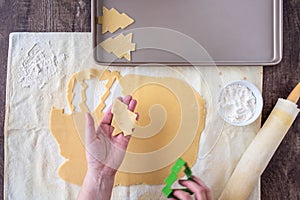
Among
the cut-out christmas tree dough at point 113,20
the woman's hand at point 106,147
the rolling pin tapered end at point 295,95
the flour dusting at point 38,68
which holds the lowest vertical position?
the woman's hand at point 106,147

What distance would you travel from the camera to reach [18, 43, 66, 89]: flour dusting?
84 centimetres

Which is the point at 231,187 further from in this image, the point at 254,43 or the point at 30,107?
the point at 30,107

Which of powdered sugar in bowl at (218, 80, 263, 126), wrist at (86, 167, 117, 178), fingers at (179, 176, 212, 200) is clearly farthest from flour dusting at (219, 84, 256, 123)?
wrist at (86, 167, 117, 178)

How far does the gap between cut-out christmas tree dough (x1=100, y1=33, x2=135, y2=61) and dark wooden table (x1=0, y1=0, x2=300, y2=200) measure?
6cm

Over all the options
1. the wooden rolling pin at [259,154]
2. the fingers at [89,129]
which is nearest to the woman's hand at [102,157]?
the fingers at [89,129]

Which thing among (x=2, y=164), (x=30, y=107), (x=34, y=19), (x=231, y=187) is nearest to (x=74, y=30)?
(x=34, y=19)

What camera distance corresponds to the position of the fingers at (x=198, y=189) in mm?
735

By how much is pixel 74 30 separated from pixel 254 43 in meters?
0.39

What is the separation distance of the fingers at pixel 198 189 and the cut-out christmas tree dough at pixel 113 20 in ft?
1.15

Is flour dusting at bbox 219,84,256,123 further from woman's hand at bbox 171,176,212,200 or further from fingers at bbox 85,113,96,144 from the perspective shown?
fingers at bbox 85,113,96,144

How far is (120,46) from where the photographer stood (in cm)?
84

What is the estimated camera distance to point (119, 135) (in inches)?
31.4

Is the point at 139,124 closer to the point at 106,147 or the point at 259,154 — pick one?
the point at 106,147

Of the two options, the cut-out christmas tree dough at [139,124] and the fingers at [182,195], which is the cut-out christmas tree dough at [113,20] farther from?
the fingers at [182,195]
